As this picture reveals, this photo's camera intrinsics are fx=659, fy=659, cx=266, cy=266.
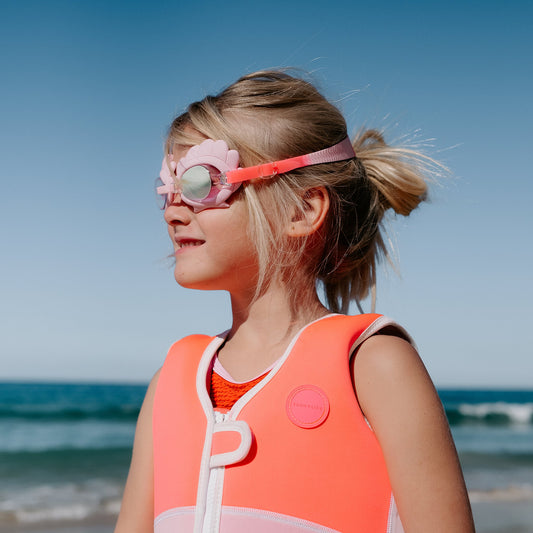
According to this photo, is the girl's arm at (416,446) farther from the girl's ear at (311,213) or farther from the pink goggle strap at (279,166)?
the pink goggle strap at (279,166)

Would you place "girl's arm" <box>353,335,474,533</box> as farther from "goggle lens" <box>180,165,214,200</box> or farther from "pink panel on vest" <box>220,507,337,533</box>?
"goggle lens" <box>180,165,214,200</box>

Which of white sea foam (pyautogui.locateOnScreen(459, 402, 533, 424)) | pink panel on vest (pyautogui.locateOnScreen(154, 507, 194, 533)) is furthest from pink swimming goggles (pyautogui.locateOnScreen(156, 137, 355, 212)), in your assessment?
white sea foam (pyautogui.locateOnScreen(459, 402, 533, 424))

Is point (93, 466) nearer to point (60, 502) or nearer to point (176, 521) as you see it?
point (60, 502)

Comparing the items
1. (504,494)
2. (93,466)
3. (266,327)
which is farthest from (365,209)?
(93,466)

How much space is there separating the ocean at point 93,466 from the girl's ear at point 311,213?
228 inches

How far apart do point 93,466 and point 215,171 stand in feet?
34.7

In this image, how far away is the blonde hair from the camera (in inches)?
79.4

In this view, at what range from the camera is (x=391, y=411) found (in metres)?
1.63

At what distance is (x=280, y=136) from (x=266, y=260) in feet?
1.30

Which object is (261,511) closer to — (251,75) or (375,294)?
(375,294)

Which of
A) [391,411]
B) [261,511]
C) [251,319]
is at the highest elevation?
[251,319]

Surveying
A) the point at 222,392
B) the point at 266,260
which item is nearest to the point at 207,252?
the point at 266,260

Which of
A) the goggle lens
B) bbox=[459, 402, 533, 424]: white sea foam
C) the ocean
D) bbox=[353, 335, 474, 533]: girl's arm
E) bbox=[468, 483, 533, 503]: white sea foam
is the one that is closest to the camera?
bbox=[353, 335, 474, 533]: girl's arm

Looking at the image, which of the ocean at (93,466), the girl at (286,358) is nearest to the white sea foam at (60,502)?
the ocean at (93,466)
